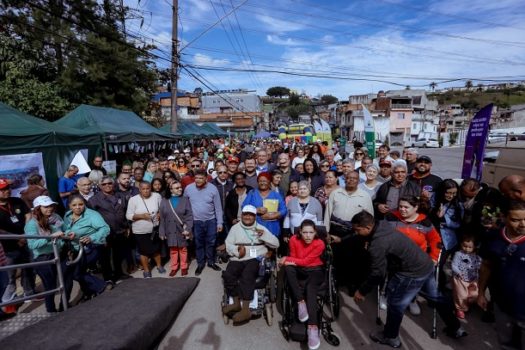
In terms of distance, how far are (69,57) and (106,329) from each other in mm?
18555

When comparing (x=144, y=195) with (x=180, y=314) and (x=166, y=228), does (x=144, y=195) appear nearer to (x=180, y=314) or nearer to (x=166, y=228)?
(x=166, y=228)

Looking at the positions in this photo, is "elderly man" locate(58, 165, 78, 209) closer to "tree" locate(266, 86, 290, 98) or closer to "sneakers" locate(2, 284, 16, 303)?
"sneakers" locate(2, 284, 16, 303)

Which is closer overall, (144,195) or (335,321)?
(335,321)

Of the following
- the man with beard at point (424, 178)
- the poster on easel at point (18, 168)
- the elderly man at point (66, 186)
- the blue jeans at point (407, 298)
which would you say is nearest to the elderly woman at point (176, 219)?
the elderly man at point (66, 186)

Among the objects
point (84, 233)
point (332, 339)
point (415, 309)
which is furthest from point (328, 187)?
point (84, 233)

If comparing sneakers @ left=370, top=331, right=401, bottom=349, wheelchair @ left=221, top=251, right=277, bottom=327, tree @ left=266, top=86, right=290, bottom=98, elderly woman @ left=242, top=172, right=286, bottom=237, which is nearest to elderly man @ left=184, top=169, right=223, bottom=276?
elderly woman @ left=242, top=172, right=286, bottom=237

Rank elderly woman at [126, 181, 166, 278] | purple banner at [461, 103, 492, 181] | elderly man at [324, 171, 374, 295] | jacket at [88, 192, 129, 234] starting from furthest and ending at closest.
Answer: purple banner at [461, 103, 492, 181] < elderly woman at [126, 181, 166, 278] < jacket at [88, 192, 129, 234] < elderly man at [324, 171, 374, 295]

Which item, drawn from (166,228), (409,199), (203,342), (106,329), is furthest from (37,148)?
(409,199)

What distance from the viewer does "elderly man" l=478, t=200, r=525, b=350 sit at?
231 cm

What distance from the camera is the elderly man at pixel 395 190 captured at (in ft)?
13.3

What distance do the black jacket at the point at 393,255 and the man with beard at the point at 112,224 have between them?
372 cm

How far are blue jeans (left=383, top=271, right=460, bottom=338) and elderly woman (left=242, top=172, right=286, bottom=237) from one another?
1.82 m

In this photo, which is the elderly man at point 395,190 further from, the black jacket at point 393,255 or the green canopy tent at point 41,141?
the green canopy tent at point 41,141

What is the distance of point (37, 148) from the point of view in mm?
6727
